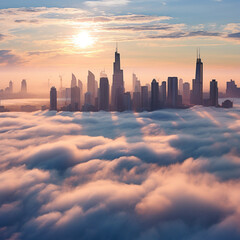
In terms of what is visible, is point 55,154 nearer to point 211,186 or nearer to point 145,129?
point 145,129

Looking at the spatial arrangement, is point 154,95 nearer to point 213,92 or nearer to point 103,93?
point 103,93

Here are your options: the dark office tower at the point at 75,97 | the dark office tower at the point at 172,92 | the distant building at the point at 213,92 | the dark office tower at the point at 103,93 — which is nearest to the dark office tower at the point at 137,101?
the dark office tower at the point at 172,92

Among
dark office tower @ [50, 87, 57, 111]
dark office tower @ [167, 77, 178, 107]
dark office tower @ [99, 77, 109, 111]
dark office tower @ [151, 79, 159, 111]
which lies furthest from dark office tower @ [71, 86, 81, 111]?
dark office tower @ [167, 77, 178, 107]

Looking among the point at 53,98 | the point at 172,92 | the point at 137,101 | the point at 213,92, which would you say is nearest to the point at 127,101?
the point at 137,101

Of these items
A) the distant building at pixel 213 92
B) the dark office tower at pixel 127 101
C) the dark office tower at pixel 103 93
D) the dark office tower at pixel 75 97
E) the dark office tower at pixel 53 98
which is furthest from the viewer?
the distant building at pixel 213 92

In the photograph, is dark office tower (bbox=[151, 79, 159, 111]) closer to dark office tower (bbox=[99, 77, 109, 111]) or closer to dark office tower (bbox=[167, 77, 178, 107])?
dark office tower (bbox=[167, 77, 178, 107])

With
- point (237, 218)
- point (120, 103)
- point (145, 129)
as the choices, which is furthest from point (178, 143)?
point (237, 218)

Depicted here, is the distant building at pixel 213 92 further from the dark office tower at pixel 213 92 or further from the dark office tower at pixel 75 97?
the dark office tower at pixel 75 97
